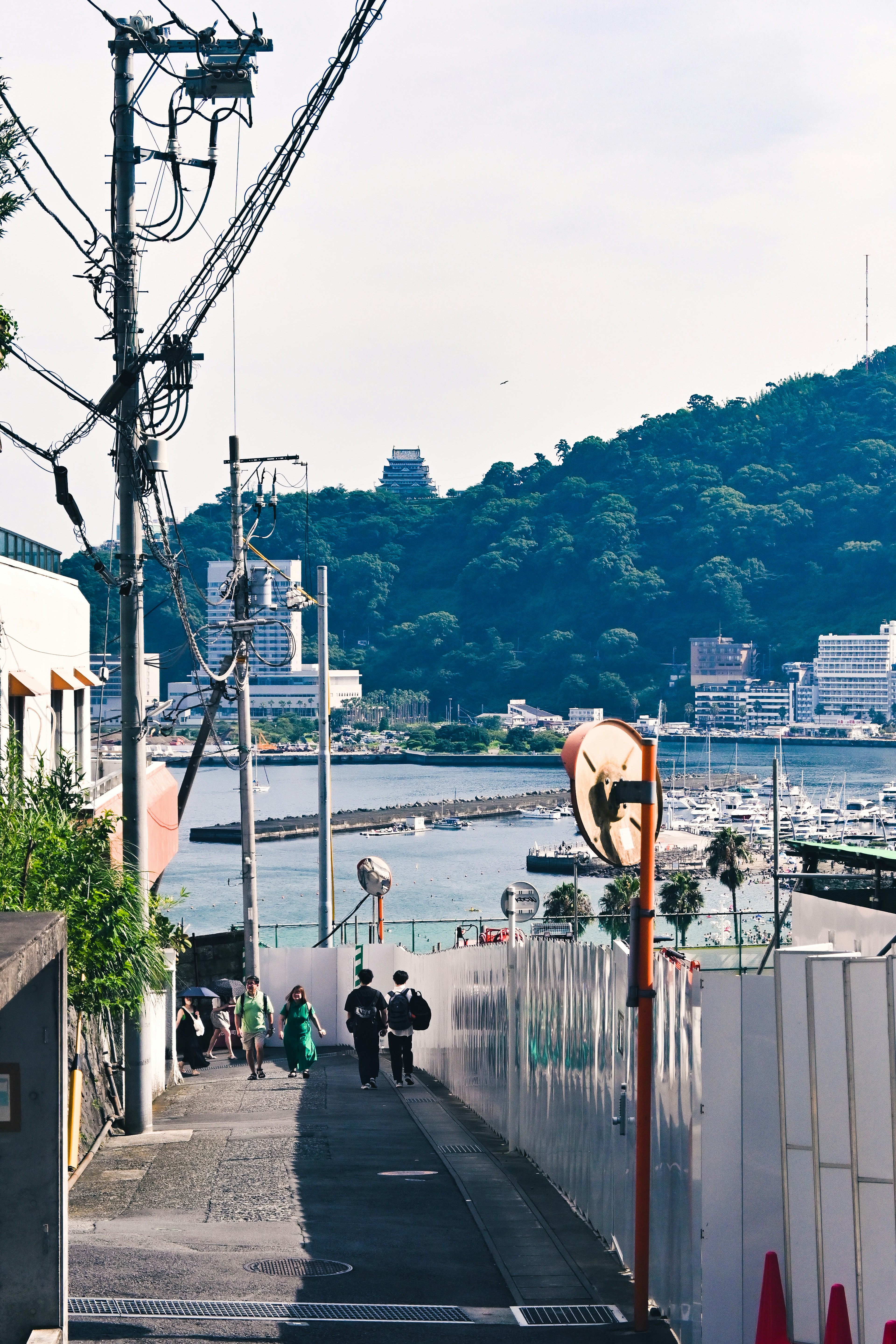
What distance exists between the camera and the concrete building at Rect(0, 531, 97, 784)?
60.2 ft

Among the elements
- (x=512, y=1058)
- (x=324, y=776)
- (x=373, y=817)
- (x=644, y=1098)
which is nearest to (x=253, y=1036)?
(x=512, y=1058)

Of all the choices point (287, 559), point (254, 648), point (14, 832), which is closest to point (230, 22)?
point (14, 832)

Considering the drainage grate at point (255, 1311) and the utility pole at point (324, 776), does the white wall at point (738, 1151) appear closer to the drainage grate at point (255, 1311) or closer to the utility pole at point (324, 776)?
the drainage grate at point (255, 1311)

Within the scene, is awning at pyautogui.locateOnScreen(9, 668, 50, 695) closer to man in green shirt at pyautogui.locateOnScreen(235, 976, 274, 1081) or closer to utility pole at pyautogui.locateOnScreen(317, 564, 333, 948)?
man in green shirt at pyautogui.locateOnScreen(235, 976, 274, 1081)

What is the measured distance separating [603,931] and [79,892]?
4980 cm

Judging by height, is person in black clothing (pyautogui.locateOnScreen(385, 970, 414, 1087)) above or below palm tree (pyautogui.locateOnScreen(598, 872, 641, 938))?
above

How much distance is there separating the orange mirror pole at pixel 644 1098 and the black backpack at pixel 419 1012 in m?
10.3

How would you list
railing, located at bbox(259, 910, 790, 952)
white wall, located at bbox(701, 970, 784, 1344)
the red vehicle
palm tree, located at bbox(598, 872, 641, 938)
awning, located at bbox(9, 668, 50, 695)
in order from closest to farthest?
white wall, located at bbox(701, 970, 784, 1344) < awning, located at bbox(9, 668, 50, 695) < the red vehicle < railing, located at bbox(259, 910, 790, 952) < palm tree, located at bbox(598, 872, 641, 938)

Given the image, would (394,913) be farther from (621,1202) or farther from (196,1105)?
(621,1202)

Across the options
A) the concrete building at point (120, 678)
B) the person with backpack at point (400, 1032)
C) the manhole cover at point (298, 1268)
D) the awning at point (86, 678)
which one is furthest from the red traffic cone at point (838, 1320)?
the awning at point (86, 678)

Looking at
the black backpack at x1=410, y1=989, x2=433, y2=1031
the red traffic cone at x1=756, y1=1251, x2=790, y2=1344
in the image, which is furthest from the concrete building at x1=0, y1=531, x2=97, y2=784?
the red traffic cone at x1=756, y1=1251, x2=790, y2=1344

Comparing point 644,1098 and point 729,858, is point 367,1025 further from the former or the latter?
point 729,858

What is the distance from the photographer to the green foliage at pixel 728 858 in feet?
279

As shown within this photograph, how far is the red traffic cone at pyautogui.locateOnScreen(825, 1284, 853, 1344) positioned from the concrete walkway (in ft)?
5.47
